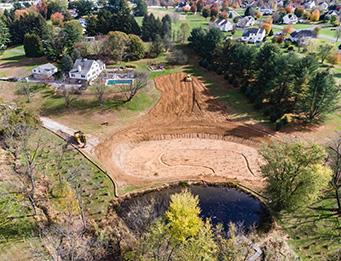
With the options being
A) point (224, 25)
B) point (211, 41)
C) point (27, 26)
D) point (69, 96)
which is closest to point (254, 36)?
point (224, 25)

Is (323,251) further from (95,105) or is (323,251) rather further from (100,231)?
(95,105)

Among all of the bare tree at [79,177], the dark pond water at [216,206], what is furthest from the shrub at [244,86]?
the bare tree at [79,177]

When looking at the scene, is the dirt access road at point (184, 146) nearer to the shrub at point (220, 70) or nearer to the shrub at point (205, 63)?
the shrub at point (220, 70)

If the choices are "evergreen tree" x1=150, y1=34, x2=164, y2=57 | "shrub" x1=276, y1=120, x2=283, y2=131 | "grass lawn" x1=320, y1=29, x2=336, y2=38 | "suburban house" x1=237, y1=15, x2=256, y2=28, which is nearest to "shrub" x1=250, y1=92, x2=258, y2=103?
"shrub" x1=276, y1=120, x2=283, y2=131

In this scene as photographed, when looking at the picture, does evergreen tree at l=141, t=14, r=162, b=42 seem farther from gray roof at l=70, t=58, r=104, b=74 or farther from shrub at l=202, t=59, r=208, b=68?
gray roof at l=70, t=58, r=104, b=74

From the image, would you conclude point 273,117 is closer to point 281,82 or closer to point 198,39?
point 281,82

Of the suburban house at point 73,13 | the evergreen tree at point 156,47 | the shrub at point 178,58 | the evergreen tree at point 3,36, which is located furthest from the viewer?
the suburban house at point 73,13
